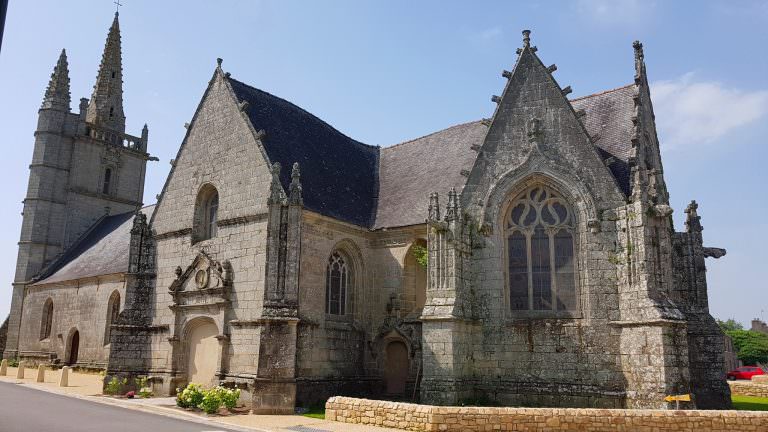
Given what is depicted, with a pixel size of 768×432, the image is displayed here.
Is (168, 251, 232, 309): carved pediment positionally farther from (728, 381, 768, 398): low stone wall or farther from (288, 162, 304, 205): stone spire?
(728, 381, 768, 398): low stone wall

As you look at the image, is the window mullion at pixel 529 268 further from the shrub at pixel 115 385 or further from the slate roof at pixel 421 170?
the shrub at pixel 115 385

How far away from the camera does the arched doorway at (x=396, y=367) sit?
66.6ft

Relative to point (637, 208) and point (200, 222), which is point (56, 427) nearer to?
point (200, 222)

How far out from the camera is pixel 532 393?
15.7m

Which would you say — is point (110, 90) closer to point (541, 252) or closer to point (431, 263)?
point (431, 263)

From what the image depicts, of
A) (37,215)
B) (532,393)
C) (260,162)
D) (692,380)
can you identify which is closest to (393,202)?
(260,162)

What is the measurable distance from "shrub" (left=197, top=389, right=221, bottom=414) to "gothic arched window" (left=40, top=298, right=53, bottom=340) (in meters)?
23.3

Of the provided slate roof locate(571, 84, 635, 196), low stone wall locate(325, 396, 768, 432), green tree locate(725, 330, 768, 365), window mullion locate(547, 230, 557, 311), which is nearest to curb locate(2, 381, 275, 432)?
low stone wall locate(325, 396, 768, 432)

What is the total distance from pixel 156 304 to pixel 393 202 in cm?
921

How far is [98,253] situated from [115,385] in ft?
53.3

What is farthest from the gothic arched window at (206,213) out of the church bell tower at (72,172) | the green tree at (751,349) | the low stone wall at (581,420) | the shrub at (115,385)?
the green tree at (751,349)

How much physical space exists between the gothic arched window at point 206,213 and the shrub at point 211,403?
21.0 feet

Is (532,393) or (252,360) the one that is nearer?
(532,393)

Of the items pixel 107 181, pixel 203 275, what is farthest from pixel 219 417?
pixel 107 181
